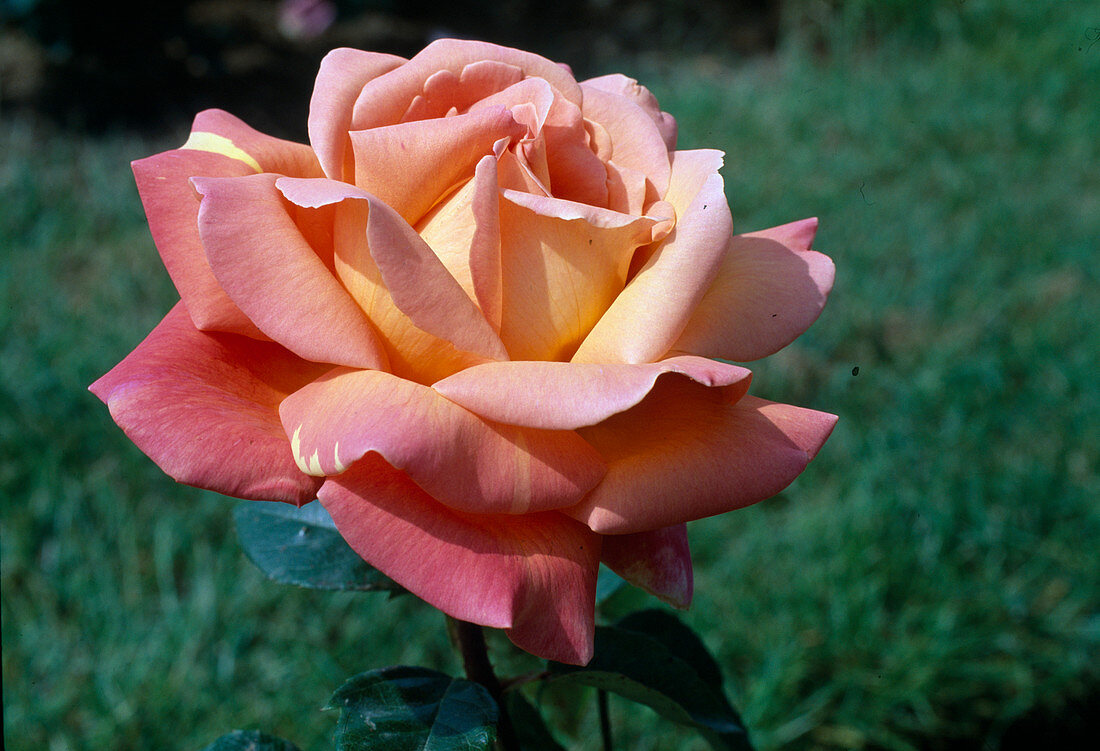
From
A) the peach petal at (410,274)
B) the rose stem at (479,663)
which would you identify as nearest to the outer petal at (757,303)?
the peach petal at (410,274)

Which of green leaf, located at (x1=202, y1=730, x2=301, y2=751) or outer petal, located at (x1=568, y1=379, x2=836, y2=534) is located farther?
green leaf, located at (x1=202, y1=730, x2=301, y2=751)

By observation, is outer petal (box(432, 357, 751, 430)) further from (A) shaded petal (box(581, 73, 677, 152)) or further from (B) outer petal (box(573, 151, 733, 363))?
(A) shaded petal (box(581, 73, 677, 152))

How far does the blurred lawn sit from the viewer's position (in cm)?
129

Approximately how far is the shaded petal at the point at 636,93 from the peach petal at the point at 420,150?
111mm

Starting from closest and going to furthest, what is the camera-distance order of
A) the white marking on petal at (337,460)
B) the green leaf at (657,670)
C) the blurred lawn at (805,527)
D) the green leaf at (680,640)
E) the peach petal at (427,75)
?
the white marking on petal at (337,460)
the peach petal at (427,75)
the green leaf at (657,670)
the green leaf at (680,640)
the blurred lawn at (805,527)

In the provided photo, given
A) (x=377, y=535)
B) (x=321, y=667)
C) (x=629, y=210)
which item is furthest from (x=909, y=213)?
(x=377, y=535)

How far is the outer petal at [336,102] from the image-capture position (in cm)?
44

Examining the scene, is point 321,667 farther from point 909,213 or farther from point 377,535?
point 909,213

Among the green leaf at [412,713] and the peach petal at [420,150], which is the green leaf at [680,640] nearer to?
the green leaf at [412,713]

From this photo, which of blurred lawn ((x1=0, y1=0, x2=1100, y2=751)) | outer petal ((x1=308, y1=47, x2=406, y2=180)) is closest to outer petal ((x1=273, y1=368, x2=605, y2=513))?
outer petal ((x1=308, y1=47, x2=406, y2=180))

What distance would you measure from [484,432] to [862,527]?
1317mm

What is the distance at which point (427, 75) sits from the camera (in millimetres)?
461

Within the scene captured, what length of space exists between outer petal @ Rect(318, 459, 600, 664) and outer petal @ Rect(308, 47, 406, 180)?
17 centimetres

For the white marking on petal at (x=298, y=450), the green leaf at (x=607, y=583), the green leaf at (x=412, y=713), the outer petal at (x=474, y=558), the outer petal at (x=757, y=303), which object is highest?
the white marking on petal at (x=298, y=450)
